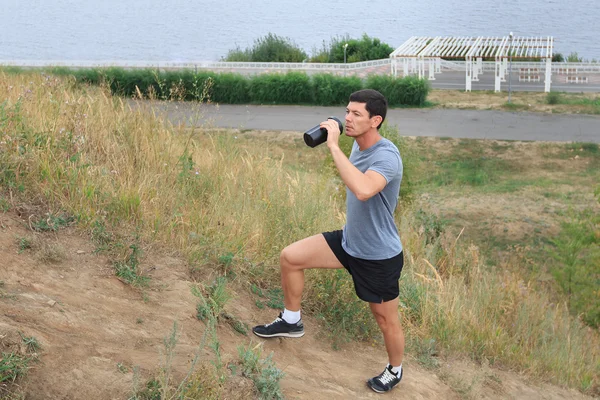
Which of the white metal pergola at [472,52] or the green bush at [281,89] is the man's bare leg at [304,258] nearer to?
the green bush at [281,89]

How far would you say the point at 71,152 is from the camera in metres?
6.52

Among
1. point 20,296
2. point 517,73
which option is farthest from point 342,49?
point 20,296

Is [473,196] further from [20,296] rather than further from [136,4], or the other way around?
[136,4]

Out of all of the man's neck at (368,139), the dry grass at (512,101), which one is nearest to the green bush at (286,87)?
the dry grass at (512,101)

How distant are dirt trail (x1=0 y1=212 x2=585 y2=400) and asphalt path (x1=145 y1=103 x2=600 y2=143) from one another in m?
16.5

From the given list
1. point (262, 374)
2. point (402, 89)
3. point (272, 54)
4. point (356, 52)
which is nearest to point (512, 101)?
point (402, 89)

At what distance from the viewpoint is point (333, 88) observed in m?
26.3

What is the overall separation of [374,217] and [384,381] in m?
1.19

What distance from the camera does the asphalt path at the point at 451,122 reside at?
73.3 feet

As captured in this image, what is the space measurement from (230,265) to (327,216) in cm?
159

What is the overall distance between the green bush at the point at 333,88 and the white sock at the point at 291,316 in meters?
21.7

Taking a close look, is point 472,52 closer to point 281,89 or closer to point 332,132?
point 281,89

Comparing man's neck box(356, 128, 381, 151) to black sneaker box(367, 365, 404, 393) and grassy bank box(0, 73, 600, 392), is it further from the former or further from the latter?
grassy bank box(0, 73, 600, 392)


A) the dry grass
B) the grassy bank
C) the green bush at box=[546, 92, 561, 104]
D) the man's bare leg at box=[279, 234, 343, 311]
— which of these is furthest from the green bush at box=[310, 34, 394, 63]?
the man's bare leg at box=[279, 234, 343, 311]
